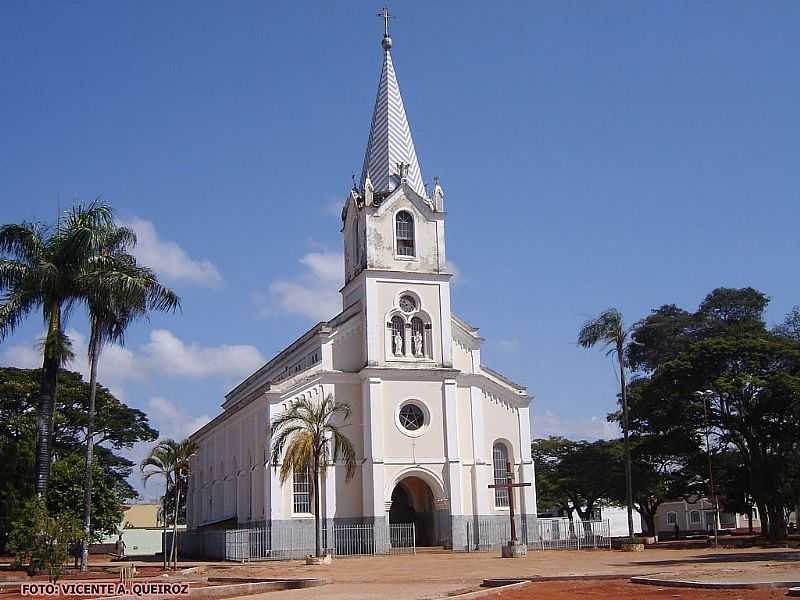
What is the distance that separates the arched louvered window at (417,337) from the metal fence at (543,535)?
30.8 ft

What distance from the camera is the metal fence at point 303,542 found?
44.1 meters

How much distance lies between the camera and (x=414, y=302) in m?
50.6

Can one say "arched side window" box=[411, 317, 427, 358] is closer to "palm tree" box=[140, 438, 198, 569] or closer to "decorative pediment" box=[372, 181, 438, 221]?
"decorative pediment" box=[372, 181, 438, 221]

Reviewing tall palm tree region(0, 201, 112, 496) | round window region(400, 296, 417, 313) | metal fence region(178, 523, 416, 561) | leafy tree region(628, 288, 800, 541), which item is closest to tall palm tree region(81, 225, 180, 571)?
tall palm tree region(0, 201, 112, 496)

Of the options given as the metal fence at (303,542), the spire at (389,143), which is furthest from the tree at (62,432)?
the spire at (389,143)

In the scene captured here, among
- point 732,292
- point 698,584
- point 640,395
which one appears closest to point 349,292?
point 640,395

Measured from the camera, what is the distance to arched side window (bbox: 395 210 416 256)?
51375 millimetres

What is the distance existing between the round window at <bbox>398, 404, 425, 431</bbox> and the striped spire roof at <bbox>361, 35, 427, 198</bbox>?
12.2 metres

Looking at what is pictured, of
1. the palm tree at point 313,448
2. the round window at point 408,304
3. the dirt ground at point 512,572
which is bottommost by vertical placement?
the dirt ground at point 512,572

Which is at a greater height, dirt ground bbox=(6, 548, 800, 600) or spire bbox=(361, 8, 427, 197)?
spire bbox=(361, 8, 427, 197)

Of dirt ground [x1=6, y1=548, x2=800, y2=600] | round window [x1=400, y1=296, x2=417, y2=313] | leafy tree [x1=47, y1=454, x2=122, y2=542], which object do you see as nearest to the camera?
dirt ground [x1=6, y1=548, x2=800, y2=600]

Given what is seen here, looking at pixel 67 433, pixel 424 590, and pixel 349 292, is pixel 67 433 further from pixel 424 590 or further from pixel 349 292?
pixel 424 590

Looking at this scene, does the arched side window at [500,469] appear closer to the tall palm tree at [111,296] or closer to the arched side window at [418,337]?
the arched side window at [418,337]

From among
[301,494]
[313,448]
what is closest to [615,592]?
[313,448]
